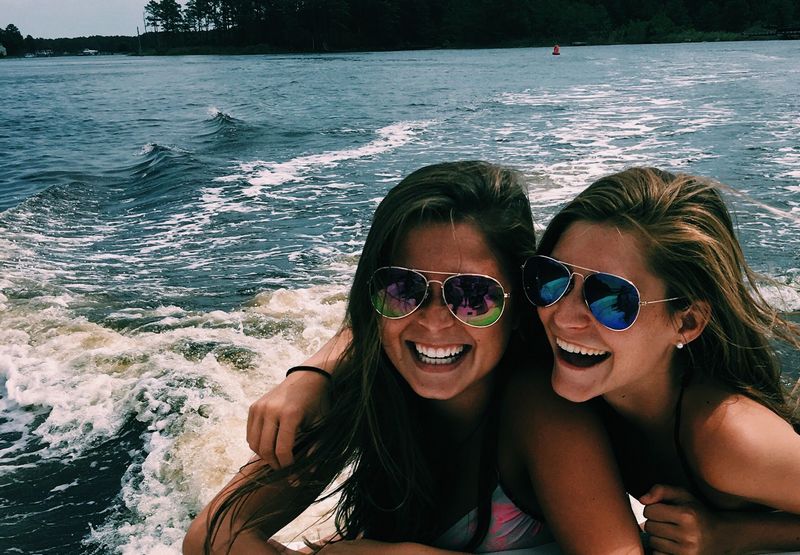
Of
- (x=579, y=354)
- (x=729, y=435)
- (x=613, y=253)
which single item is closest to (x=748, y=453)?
(x=729, y=435)

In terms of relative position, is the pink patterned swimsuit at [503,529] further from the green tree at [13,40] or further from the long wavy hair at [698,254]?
the green tree at [13,40]

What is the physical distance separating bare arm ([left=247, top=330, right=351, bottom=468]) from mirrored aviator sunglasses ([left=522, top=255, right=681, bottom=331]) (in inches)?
30.7

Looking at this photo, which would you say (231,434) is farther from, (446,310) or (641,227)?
(641,227)

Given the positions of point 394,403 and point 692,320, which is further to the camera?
point 394,403

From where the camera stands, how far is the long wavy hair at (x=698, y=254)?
1.90 meters

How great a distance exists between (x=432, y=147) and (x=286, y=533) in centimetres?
1380

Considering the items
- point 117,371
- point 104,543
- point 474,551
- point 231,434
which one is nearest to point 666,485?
point 474,551

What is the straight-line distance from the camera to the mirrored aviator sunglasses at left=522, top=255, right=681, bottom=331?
1.89 meters

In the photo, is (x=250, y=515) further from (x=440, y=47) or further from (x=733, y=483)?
(x=440, y=47)

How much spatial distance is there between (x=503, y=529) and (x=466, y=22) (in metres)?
101

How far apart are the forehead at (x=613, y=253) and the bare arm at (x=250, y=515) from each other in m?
1.06

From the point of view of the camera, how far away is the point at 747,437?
1.74m

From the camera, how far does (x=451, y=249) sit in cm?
203

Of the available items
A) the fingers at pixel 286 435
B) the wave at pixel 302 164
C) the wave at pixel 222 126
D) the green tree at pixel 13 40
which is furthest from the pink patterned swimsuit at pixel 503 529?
the green tree at pixel 13 40
